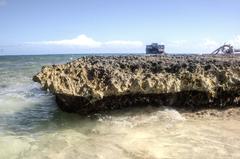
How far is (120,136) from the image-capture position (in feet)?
19.8

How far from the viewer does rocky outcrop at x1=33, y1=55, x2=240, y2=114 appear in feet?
21.3

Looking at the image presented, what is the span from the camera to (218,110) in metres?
7.24

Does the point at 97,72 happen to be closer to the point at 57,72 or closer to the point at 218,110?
the point at 57,72

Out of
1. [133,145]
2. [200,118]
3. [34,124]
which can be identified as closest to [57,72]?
[34,124]

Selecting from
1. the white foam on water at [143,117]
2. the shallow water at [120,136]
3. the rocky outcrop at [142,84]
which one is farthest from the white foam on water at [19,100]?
the white foam on water at [143,117]

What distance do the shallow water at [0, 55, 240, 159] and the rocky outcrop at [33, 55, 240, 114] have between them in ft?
1.00

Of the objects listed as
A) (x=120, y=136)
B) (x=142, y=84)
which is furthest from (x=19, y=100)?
(x=120, y=136)

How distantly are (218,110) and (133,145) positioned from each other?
2.55 meters

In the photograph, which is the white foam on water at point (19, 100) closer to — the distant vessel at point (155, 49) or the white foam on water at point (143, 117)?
the white foam on water at point (143, 117)

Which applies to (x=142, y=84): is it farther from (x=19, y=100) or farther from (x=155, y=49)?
(x=155, y=49)

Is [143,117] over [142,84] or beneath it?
beneath

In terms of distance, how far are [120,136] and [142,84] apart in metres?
1.14

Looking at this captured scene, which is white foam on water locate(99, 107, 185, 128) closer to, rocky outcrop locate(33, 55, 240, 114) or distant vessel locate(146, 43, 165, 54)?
rocky outcrop locate(33, 55, 240, 114)

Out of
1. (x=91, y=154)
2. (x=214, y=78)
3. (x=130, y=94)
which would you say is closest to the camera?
(x=91, y=154)
